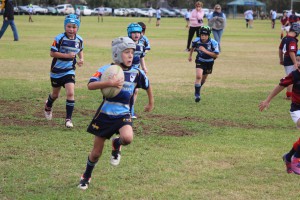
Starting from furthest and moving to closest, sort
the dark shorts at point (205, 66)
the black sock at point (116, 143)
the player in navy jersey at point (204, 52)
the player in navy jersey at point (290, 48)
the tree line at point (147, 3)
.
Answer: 1. the tree line at point (147, 3)
2. the dark shorts at point (205, 66)
3. the player in navy jersey at point (204, 52)
4. the player in navy jersey at point (290, 48)
5. the black sock at point (116, 143)

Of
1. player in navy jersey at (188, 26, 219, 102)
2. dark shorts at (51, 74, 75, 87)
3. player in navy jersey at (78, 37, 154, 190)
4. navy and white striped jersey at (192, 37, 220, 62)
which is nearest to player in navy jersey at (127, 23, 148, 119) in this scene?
dark shorts at (51, 74, 75, 87)

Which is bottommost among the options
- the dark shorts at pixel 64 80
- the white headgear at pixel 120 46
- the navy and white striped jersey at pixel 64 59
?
the dark shorts at pixel 64 80

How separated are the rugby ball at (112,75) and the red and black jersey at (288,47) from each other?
24.3ft

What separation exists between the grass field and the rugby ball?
1.12 meters

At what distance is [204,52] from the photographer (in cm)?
1330

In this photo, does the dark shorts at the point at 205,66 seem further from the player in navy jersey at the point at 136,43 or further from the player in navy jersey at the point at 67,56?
the player in navy jersey at the point at 67,56

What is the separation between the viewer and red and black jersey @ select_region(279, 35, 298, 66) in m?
12.9

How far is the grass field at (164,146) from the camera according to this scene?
6.66 metres

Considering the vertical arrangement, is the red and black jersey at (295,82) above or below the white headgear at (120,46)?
below

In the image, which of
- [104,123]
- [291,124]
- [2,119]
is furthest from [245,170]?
[2,119]

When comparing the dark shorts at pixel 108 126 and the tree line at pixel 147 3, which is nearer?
the dark shorts at pixel 108 126

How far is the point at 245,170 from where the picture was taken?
7.52m

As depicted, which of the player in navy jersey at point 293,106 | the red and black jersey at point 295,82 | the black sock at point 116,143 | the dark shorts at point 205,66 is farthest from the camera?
the dark shorts at point 205,66

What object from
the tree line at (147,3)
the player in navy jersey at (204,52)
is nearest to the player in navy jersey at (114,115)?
the player in navy jersey at (204,52)
